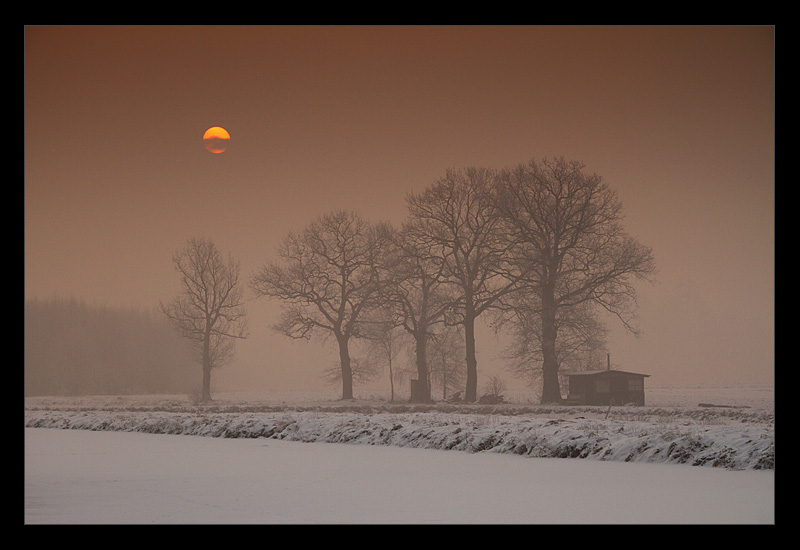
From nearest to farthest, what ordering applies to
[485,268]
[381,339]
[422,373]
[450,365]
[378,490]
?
[378,490] < [485,268] < [422,373] < [381,339] < [450,365]

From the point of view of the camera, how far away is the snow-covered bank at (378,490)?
8984 millimetres

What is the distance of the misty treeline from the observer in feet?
129

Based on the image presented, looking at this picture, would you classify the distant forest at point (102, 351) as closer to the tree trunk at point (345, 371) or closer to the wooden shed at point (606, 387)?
the tree trunk at point (345, 371)

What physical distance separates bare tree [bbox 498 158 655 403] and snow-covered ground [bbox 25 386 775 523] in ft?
62.7

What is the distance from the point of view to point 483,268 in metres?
41.7

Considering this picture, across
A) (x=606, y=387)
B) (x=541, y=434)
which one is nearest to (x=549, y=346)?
(x=606, y=387)

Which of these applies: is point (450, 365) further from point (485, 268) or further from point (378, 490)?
point (378, 490)

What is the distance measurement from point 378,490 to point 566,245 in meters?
30.1

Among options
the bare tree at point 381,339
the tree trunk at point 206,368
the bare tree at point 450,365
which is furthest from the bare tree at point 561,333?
the tree trunk at point 206,368

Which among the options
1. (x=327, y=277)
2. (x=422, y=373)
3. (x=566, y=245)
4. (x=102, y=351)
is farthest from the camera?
(x=102, y=351)

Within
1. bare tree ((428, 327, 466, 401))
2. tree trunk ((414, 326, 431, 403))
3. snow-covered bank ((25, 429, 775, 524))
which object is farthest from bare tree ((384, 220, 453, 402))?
snow-covered bank ((25, 429, 775, 524))

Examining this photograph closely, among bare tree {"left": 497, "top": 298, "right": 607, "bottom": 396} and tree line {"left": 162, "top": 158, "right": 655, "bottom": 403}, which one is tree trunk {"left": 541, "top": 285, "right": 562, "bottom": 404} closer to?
tree line {"left": 162, "top": 158, "right": 655, "bottom": 403}

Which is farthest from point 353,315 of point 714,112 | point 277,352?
point 277,352

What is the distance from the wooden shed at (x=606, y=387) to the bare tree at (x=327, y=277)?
12.8 m
